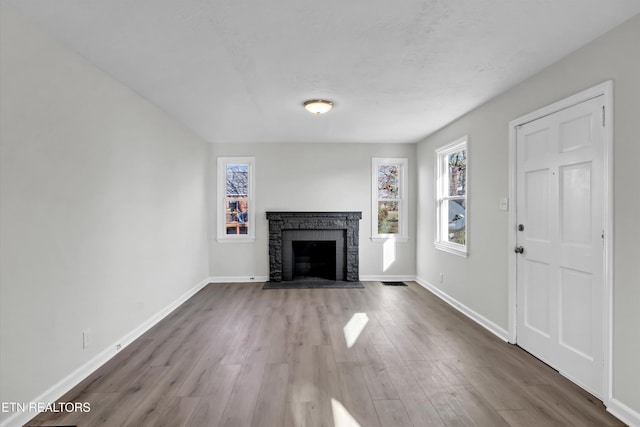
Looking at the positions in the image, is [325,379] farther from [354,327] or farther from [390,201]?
[390,201]

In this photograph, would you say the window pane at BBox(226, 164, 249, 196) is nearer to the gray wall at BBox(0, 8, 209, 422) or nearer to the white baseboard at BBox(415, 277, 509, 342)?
the gray wall at BBox(0, 8, 209, 422)

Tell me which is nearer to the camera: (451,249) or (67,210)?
(67,210)

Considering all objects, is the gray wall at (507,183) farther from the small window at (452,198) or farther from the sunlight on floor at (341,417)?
the sunlight on floor at (341,417)

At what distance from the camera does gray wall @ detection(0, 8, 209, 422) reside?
1.87 metres

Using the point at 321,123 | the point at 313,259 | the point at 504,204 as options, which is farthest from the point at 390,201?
the point at 504,204

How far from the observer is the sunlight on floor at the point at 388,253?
18.7ft

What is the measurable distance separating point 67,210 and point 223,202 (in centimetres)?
329

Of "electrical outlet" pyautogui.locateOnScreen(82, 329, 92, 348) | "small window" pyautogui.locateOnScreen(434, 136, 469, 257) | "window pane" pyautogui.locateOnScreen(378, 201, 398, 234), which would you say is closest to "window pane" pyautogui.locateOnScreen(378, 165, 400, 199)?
"window pane" pyautogui.locateOnScreen(378, 201, 398, 234)

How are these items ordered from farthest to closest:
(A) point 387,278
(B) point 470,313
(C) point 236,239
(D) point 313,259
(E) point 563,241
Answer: (D) point 313,259
(A) point 387,278
(C) point 236,239
(B) point 470,313
(E) point 563,241

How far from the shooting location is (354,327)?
3.48 m

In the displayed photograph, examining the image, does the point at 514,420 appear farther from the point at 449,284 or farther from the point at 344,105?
the point at 344,105

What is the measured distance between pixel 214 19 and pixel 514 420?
123 inches

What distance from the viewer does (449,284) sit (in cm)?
436

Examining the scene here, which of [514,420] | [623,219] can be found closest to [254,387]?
[514,420]
